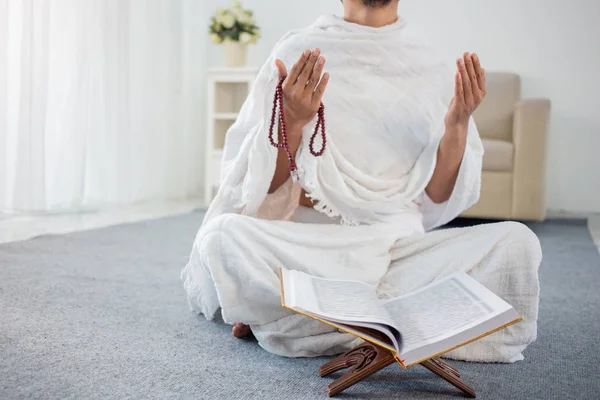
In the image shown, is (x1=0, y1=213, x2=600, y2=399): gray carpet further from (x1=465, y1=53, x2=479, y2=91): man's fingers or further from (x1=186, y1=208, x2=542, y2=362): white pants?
(x1=465, y1=53, x2=479, y2=91): man's fingers

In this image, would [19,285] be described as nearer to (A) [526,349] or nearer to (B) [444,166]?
(B) [444,166]

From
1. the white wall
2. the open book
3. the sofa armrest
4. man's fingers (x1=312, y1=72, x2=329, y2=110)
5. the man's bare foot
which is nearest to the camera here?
the open book

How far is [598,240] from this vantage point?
2873 millimetres

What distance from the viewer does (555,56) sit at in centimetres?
385

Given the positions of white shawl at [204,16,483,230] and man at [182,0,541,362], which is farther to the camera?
white shawl at [204,16,483,230]

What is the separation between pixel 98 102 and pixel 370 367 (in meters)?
2.71

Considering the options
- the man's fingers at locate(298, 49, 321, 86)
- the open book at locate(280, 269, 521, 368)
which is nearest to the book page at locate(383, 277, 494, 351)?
the open book at locate(280, 269, 521, 368)

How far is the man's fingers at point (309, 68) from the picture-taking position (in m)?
1.06

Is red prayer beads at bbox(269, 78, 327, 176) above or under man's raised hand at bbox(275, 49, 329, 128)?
under

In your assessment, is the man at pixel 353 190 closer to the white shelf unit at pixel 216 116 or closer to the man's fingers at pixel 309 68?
the man's fingers at pixel 309 68

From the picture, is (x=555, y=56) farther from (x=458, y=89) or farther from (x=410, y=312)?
(x=410, y=312)

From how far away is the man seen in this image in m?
1.17

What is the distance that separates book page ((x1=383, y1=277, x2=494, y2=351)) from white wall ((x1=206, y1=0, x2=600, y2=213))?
299 cm

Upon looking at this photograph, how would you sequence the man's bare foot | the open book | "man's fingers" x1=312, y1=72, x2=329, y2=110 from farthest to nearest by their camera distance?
1. the man's bare foot
2. "man's fingers" x1=312, y1=72, x2=329, y2=110
3. the open book
